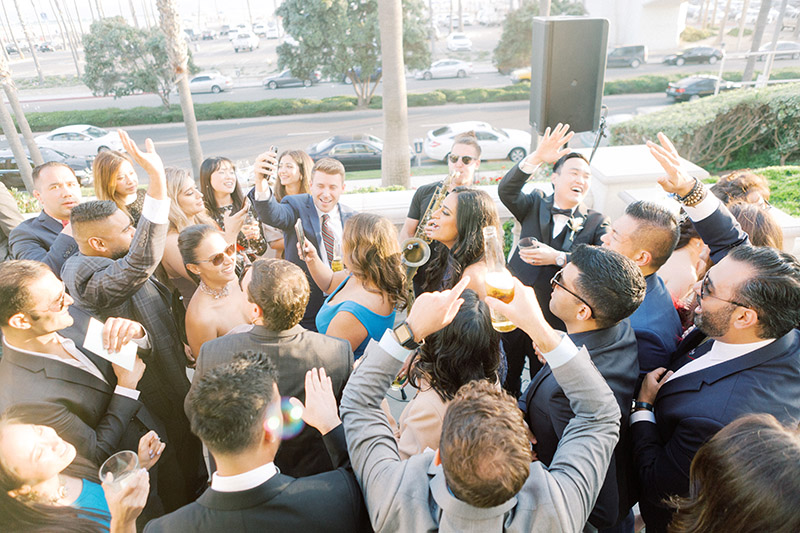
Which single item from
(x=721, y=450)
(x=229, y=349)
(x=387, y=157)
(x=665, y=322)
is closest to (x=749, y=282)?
(x=665, y=322)

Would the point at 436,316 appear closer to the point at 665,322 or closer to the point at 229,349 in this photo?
the point at 229,349

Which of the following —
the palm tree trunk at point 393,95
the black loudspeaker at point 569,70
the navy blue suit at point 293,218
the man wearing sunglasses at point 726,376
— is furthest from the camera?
the palm tree trunk at point 393,95

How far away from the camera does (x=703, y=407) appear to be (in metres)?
1.95

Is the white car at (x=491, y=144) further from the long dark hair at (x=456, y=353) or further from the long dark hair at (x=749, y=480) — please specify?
the long dark hair at (x=749, y=480)

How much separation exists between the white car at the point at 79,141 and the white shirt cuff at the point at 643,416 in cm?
2064

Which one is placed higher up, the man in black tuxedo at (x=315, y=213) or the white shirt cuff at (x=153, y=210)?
the white shirt cuff at (x=153, y=210)

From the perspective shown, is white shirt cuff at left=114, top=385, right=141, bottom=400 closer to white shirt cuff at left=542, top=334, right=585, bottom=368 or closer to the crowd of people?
the crowd of people

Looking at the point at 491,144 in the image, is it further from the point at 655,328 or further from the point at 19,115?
the point at 655,328

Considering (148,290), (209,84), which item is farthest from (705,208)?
(209,84)

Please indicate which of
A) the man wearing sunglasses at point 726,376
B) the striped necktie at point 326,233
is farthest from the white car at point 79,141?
the man wearing sunglasses at point 726,376

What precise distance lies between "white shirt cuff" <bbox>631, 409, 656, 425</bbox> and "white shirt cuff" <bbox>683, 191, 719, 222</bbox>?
1.18 metres

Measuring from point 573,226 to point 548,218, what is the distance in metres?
0.21

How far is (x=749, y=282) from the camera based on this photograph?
2.03 m

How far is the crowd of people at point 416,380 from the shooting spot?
4.97 feet
